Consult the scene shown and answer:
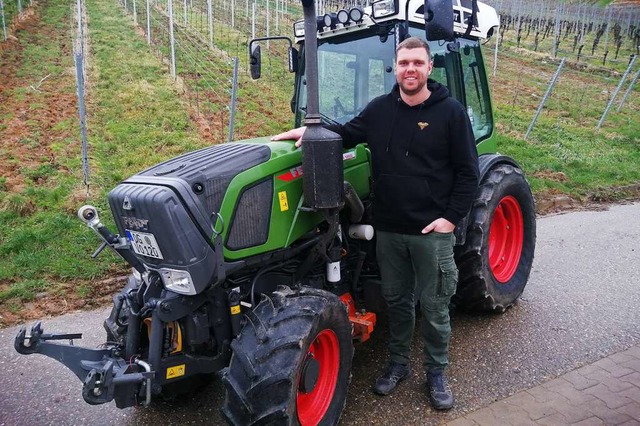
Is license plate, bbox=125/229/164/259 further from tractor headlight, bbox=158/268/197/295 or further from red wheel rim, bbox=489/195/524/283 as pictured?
red wheel rim, bbox=489/195/524/283

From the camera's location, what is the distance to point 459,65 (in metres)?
4.04

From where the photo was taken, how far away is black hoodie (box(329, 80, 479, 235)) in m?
3.03

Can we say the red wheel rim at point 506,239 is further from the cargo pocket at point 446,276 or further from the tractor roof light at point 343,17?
the tractor roof light at point 343,17

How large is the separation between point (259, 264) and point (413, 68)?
134 centimetres

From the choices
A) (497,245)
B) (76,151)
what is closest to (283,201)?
(497,245)

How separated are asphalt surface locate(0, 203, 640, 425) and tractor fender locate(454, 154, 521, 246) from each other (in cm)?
Answer: 80

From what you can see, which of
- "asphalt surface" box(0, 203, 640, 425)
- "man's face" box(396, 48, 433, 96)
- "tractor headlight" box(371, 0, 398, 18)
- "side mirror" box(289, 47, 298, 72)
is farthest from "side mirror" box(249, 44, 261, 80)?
→ "asphalt surface" box(0, 203, 640, 425)

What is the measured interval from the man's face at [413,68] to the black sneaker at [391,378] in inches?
66.6

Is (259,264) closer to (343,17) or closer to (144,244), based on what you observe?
(144,244)

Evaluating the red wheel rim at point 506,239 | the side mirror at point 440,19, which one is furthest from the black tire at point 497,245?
the side mirror at point 440,19

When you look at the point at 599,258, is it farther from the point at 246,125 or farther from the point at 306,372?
the point at 246,125

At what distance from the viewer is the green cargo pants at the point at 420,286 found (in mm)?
3164

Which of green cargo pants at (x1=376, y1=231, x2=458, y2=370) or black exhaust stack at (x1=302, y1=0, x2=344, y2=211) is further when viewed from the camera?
green cargo pants at (x1=376, y1=231, x2=458, y2=370)

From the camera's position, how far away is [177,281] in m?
2.61
